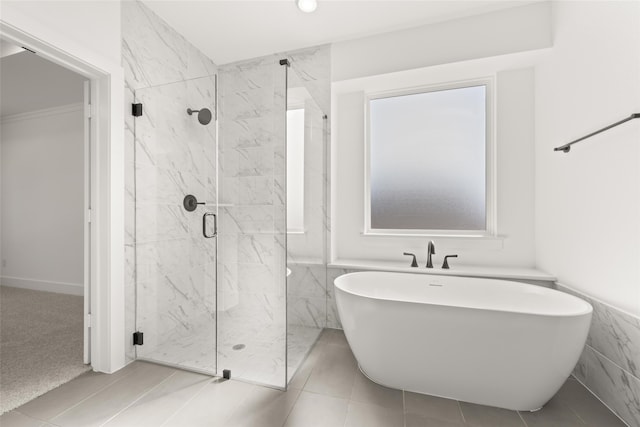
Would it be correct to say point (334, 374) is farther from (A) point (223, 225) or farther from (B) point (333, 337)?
(A) point (223, 225)

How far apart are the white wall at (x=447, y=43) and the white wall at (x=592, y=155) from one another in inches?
6.3

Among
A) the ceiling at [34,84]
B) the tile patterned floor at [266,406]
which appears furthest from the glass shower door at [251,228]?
the ceiling at [34,84]

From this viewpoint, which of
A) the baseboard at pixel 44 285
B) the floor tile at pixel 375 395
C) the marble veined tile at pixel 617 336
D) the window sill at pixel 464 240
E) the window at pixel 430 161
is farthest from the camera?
the baseboard at pixel 44 285

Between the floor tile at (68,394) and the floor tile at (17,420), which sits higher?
the floor tile at (17,420)

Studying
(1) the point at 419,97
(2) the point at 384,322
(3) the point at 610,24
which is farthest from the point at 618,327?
(1) the point at 419,97

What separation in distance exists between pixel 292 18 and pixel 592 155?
2.39 meters

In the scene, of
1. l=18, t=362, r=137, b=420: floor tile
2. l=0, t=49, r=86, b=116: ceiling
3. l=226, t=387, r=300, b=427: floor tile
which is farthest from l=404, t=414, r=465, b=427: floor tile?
l=0, t=49, r=86, b=116: ceiling

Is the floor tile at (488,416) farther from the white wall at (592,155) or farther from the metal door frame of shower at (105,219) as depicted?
the metal door frame of shower at (105,219)

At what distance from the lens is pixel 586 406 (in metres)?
1.56

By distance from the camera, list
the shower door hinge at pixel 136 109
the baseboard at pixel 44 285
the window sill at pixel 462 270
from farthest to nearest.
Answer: the baseboard at pixel 44 285 < the window sill at pixel 462 270 < the shower door hinge at pixel 136 109

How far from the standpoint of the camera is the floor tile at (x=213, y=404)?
143 cm

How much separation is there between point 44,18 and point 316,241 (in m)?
2.18

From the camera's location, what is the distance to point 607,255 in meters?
1.60

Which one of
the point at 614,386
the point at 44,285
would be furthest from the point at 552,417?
the point at 44,285
